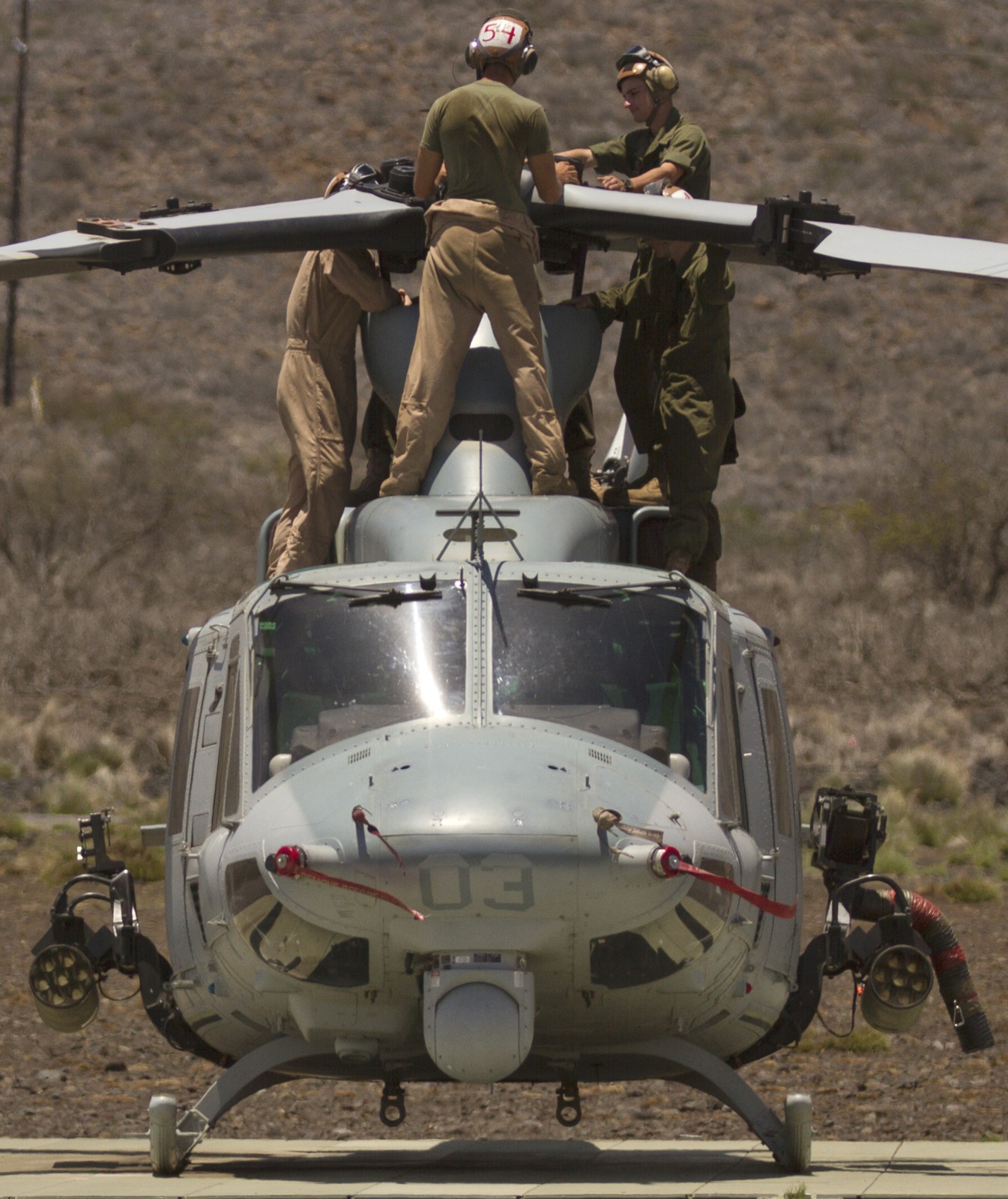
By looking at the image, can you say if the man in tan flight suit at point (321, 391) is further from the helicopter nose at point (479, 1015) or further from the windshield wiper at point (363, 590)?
the helicopter nose at point (479, 1015)

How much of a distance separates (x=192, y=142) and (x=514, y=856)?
49130mm

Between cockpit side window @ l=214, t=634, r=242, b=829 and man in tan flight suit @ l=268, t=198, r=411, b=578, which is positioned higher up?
man in tan flight suit @ l=268, t=198, r=411, b=578

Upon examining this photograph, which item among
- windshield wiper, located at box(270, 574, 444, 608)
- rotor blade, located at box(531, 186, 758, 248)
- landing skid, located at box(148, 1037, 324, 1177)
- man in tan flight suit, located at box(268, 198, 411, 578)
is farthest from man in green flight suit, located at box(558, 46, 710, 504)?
landing skid, located at box(148, 1037, 324, 1177)

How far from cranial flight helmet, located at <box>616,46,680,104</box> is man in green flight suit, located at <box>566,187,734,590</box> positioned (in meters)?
0.81

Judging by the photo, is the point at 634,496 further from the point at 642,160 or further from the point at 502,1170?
the point at 502,1170

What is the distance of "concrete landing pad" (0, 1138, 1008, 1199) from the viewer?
7500mm

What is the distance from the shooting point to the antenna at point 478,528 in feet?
26.6

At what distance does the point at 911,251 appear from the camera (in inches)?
359

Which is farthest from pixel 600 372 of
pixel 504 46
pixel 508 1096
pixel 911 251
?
pixel 911 251

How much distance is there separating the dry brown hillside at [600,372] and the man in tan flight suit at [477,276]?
57.1 ft

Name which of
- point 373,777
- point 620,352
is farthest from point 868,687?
point 373,777

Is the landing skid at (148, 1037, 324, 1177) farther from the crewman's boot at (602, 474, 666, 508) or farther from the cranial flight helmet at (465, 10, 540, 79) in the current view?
the cranial flight helmet at (465, 10, 540, 79)

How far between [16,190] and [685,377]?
4218 cm

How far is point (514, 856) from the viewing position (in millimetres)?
6473
